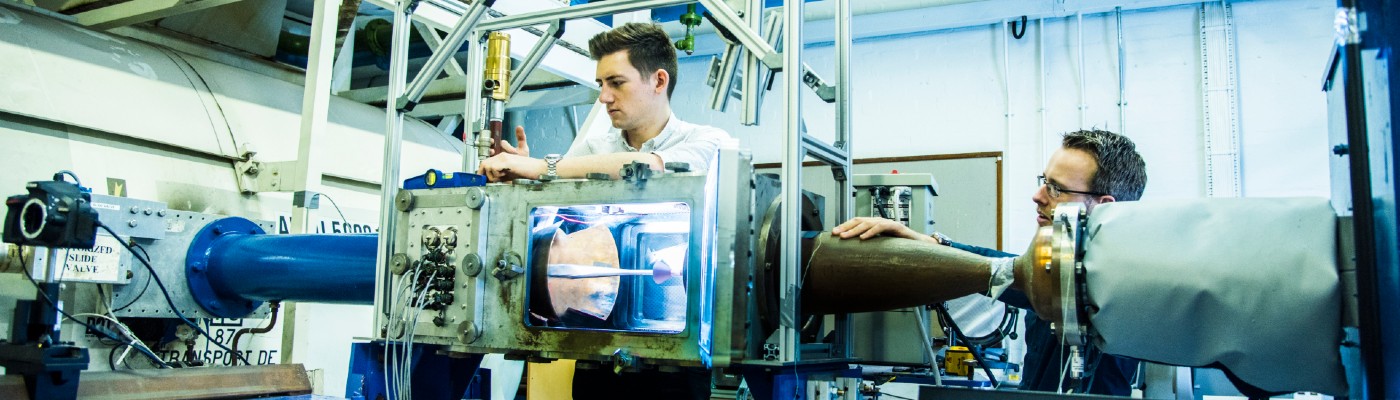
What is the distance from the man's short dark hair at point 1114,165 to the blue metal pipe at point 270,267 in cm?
168

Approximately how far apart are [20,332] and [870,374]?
Answer: 7.05 feet

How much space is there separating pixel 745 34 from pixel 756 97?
0.13 meters

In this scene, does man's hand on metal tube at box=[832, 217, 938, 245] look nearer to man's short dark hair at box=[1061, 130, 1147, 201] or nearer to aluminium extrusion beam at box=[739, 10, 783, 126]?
aluminium extrusion beam at box=[739, 10, 783, 126]

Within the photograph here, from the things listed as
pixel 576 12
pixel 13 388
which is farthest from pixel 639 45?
pixel 13 388

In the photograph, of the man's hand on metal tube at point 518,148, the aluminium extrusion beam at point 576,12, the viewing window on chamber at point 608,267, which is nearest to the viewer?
the viewing window on chamber at point 608,267

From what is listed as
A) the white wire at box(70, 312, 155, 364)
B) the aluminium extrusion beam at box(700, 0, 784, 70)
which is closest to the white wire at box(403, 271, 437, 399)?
the aluminium extrusion beam at box(700, 0, 784, 70)

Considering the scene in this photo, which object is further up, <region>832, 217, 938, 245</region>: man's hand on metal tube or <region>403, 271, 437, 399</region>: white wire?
<region>832, 217, 938, 245</region>: man's hand on metal tube

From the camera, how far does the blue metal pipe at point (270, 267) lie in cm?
230

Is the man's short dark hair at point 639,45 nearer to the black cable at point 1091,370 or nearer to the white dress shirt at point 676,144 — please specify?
the white dress shirt at point 676,144

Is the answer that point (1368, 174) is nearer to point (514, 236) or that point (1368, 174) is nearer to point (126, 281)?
point (514, 236)

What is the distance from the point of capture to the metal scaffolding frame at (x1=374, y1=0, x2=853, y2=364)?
5.63 ft

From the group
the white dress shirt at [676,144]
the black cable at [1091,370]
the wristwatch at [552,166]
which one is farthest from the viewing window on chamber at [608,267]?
the black cable at [1091,370]

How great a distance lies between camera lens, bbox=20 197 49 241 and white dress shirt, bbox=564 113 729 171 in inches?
43.7

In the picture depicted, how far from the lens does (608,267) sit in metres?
1.81
